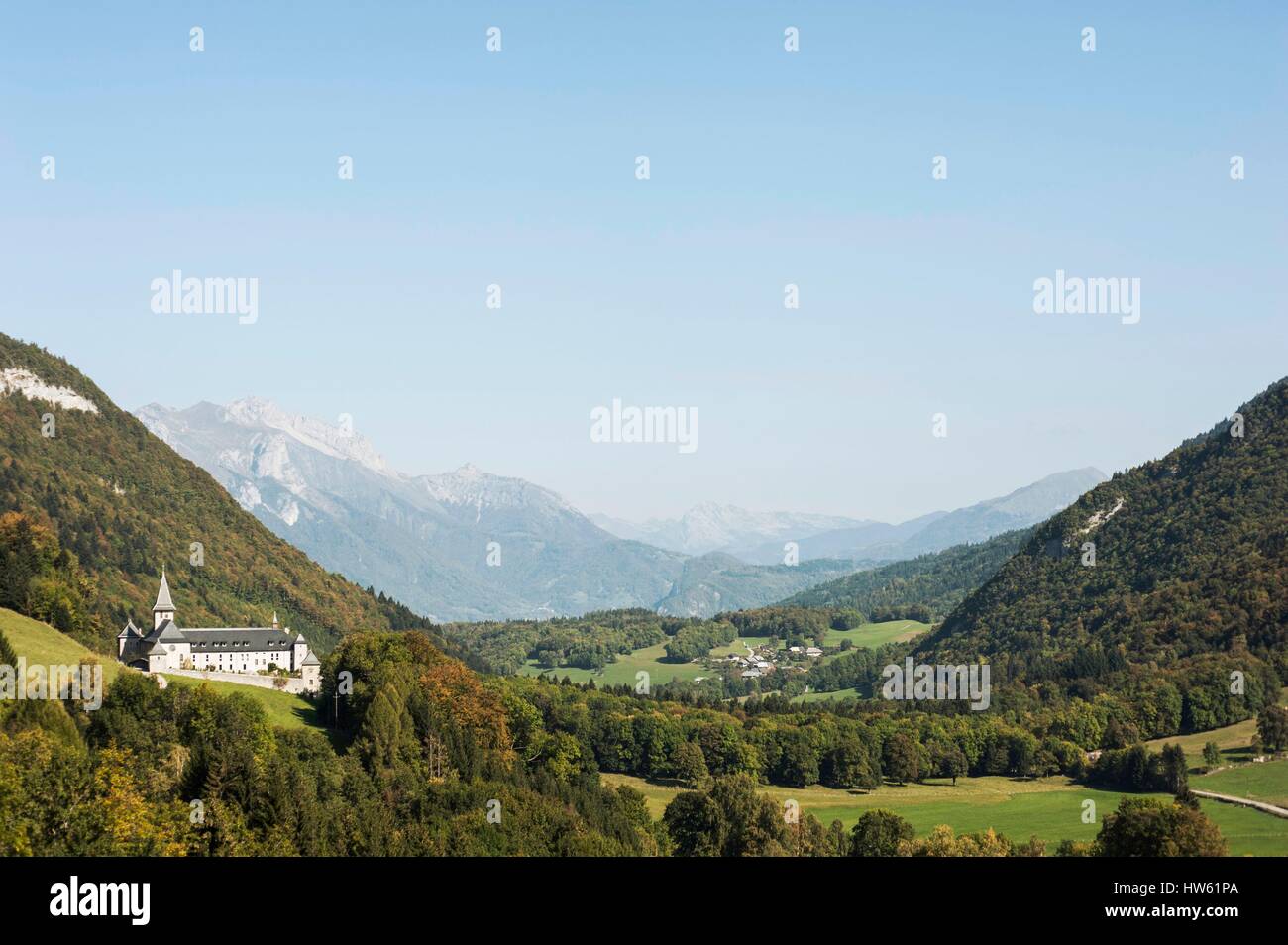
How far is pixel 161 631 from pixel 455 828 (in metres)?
60.6

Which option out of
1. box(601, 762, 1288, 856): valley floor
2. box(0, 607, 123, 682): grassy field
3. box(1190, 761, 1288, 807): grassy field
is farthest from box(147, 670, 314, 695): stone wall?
box(1190, 761, 1288, 807): grassy field

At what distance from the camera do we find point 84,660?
10206 centimetres

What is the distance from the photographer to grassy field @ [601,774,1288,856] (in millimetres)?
112750

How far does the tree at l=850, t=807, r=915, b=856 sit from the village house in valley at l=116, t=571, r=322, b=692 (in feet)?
174

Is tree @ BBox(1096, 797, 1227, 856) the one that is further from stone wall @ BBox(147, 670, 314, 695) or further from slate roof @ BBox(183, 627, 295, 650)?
slate roof @ BBox(183, 627, 295, 650)

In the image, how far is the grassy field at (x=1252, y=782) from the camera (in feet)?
427

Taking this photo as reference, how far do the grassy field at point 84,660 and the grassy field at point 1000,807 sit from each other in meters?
32.8

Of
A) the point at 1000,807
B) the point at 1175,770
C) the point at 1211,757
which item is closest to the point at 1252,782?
the point at 1175,770

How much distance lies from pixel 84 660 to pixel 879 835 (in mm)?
62864

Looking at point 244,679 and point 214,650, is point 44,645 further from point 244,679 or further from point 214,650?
point 214,650

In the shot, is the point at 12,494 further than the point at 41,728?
Yes
